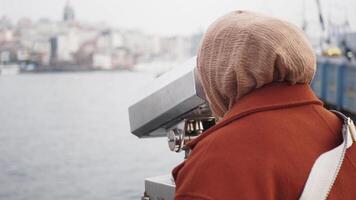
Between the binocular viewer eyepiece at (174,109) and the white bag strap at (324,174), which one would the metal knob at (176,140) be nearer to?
the binocular viewer eyepiece at (174,109)

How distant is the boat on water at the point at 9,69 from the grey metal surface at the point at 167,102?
1.22 m

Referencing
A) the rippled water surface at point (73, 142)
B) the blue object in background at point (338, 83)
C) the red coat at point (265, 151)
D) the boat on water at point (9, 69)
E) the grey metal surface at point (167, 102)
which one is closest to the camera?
the red coat at point (265, 151)

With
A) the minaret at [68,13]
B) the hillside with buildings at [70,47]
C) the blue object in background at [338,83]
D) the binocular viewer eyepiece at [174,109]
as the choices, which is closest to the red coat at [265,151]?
the binocular viewer eyepiece at [174,109]

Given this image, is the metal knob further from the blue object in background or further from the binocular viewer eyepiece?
the blue object in background

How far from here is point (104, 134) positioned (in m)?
2.52

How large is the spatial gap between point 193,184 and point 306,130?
0.18 meters

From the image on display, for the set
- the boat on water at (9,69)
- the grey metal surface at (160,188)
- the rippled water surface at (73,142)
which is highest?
the boat on water at (9,69)

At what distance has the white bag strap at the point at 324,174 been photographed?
77cm

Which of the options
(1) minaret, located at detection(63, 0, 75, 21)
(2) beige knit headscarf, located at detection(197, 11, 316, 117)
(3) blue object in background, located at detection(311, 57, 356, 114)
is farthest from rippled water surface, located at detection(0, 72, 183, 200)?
(3) blue object in background, located at detection(311, 57, 356, 114)

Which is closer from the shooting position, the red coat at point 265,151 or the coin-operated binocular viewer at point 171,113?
the red coat at point 265,151

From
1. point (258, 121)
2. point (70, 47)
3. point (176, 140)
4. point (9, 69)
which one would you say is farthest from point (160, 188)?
point (9, 69)

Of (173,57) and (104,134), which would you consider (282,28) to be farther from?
(104,134)

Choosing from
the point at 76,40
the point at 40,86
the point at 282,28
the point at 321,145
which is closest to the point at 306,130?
the point at 321,145

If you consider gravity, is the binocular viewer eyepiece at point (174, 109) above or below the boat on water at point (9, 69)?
above
